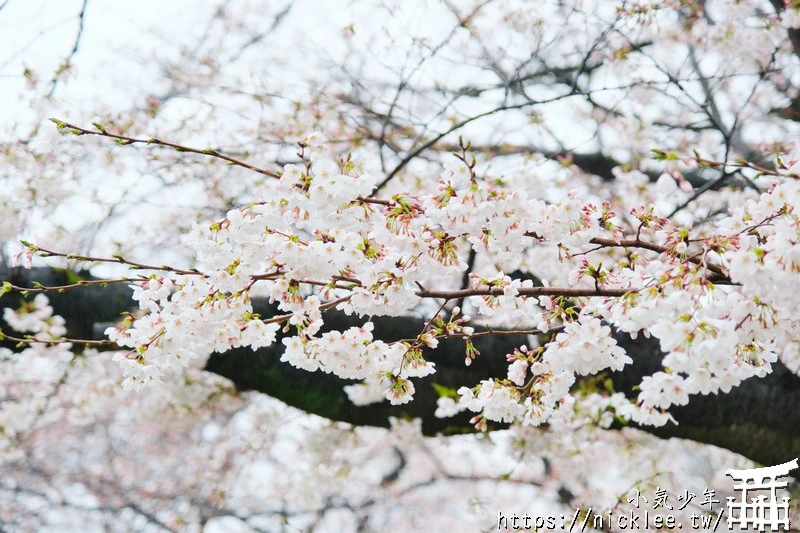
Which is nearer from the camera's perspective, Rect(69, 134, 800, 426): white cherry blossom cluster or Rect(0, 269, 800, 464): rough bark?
Rect(69, 134, 800, 426): white cherry blossom cluster

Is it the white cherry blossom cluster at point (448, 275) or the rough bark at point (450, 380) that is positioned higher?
the rough bark at point (450, 380)

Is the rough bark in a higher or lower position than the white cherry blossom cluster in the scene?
higher

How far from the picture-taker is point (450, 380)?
335 cm

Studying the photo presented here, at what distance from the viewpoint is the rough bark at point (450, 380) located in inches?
123

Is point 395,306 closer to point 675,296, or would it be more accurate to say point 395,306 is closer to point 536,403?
point 536,403

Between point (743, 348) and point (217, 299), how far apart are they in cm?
137

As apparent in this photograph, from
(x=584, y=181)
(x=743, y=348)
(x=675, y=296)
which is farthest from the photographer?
(x=584, y=181)

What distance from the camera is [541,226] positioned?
1.70 m

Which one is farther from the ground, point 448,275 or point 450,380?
point 450,380

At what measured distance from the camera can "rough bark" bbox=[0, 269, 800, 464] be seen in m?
3.12

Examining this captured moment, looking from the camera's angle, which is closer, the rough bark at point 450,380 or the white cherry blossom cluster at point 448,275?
the white cherry blossom cluster at point 448,275

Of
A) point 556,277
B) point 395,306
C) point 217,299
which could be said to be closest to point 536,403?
point 395,306

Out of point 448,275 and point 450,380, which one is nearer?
point 448,275

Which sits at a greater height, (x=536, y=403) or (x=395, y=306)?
(x=395, y=306)
